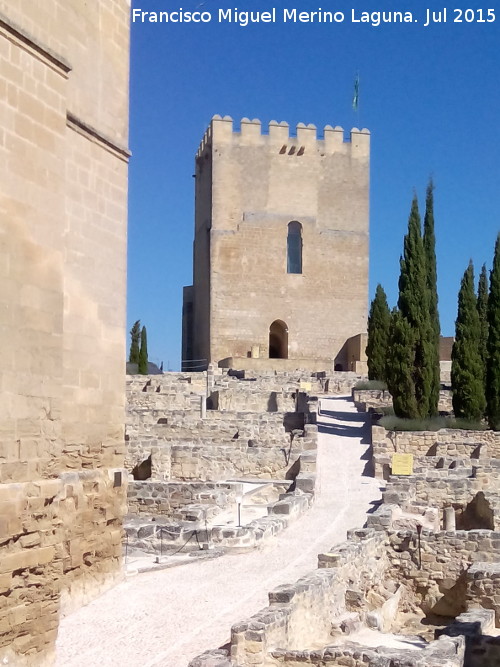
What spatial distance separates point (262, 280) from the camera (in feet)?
125

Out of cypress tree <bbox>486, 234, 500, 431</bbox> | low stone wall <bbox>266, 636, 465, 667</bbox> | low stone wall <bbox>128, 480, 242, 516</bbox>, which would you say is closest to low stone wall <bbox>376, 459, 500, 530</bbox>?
low stone wall <bbox>128, 480, 242, 516</bbox>

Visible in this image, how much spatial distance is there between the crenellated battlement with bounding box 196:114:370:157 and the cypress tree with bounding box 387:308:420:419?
1692 cm

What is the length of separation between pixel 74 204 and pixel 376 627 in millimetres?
5470

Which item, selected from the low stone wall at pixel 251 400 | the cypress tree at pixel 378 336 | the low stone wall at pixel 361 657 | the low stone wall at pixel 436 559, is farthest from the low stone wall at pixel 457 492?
the cypress tree at pixel 378 336

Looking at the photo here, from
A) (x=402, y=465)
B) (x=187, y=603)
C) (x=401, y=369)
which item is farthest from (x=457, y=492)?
(x=187, y=603)

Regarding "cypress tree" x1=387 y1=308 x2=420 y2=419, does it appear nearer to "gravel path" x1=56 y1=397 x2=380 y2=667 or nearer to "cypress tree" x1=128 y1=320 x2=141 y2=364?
"gravel path" x1=56 y1=397 x2=380 y2=667

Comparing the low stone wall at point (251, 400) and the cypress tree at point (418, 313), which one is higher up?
the cypress tree at point (418, 313)

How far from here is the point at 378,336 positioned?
104ft

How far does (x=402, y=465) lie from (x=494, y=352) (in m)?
8.39

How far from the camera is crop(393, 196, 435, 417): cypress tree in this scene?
23.1 meters

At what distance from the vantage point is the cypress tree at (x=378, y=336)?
30.6 metres

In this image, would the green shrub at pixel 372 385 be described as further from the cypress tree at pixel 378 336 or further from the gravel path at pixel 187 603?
the gravel path at pixel 187 603

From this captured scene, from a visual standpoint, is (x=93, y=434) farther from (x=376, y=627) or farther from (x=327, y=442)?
(x=327, y=442)

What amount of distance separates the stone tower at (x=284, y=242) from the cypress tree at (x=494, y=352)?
1326 cm
